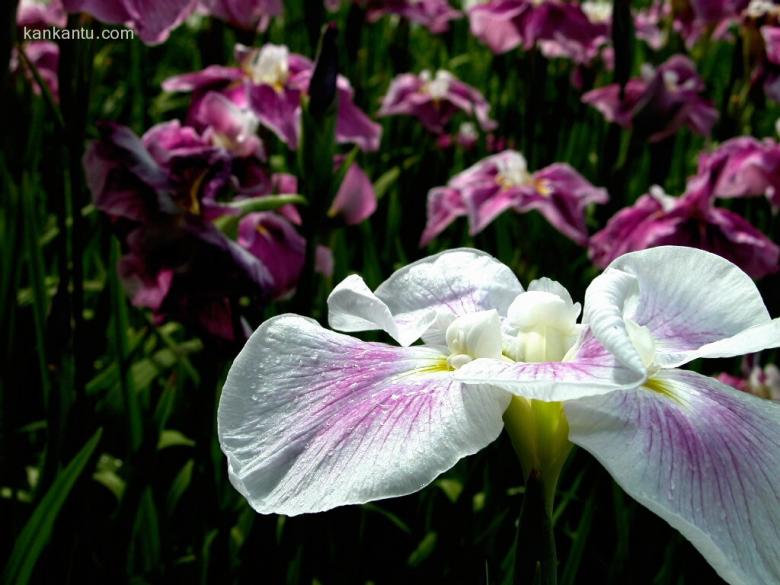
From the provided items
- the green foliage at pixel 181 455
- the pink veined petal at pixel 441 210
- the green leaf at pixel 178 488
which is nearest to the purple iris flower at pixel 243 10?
the green foliage at pixel 181 455

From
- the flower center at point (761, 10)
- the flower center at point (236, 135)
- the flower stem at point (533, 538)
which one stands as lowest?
the flower stem at point (533, 538)

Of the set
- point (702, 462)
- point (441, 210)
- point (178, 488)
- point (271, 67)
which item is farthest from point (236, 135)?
point (702, 462)

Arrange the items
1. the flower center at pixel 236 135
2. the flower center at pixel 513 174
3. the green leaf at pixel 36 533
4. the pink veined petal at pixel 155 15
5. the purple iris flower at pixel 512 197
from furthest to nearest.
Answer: the flower center at pixel 513 174
the purple iris flower at pixel 512 197
the flower center at pixel 236 135
the pink veined petal at pixel 155 15
the green leaf at pixel 36 533

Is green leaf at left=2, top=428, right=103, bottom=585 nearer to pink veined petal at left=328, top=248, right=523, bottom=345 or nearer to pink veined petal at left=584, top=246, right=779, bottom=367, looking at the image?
pink veined petal at left=328, top=248, right=523, bottom=345

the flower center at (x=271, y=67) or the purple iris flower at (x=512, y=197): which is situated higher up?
the flower center at (x=271, y=67)

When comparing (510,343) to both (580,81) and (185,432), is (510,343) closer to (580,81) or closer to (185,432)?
(185,432)

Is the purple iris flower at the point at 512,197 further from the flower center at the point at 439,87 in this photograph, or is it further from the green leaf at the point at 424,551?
the green leaf at the point at 424,551
